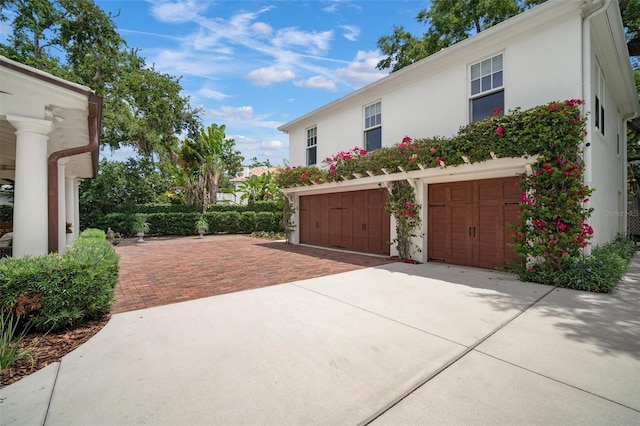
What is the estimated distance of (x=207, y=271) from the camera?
24.2 feet

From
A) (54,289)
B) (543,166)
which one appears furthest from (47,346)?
(543,166)

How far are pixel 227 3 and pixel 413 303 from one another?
9.32 metres

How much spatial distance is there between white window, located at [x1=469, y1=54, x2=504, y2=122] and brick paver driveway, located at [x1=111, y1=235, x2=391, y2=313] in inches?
186

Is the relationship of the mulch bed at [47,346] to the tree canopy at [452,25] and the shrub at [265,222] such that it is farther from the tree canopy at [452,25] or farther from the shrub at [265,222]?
the tree canopy at [452,25]

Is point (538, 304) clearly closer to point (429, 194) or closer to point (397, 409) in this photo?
point (397, 409)

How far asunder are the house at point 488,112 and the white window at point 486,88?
2cm

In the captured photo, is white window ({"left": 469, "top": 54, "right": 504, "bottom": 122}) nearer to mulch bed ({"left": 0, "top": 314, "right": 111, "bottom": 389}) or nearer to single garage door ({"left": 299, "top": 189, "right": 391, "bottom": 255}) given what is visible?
single garage door ({"left": 299, "top": 189, "right": 391, "bottom": 255})

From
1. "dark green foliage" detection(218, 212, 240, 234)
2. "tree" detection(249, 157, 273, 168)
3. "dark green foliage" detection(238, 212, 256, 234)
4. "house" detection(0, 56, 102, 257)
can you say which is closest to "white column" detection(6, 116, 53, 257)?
"house" detection(0, 56, 102, 257)

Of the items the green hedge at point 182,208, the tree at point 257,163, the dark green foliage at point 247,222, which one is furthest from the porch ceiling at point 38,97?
the tree at point 257,163

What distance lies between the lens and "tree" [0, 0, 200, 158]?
1279cm

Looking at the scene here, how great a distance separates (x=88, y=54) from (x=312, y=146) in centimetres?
1162

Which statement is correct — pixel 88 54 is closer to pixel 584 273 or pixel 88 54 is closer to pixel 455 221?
pixel 455 221

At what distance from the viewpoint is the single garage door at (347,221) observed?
10156 mm

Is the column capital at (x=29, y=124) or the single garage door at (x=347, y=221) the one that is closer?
the column capital at (x=29, y=124)
